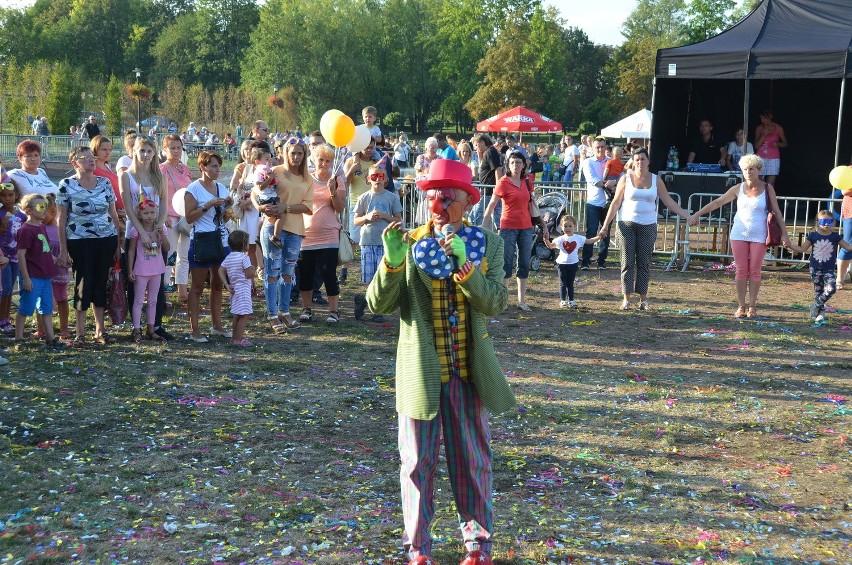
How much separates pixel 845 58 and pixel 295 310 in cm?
926

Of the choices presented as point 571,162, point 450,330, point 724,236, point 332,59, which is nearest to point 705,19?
point 332,59

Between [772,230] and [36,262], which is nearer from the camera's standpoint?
[36,262]

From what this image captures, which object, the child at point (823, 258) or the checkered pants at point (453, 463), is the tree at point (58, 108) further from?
the checkered pants at point (453, 463)

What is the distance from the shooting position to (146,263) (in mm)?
9078

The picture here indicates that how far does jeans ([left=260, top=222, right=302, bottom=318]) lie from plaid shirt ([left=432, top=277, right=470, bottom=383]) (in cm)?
556

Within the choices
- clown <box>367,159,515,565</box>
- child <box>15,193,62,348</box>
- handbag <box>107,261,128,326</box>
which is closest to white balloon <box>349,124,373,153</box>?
handbag <box>107,261,128,326</box>

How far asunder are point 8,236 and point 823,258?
8.51m

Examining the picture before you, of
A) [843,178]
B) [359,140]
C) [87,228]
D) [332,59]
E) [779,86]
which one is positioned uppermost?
[332,59]

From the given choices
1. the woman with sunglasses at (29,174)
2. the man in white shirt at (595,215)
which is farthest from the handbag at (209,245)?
the man in white shirt at (595,215)

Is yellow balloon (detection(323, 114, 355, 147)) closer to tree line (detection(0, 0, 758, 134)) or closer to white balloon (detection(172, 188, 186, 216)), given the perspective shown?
white balloon (detection(172, 188, 186, 216))

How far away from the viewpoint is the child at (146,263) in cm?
900

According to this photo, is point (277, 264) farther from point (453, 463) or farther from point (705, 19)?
point (705, 19)

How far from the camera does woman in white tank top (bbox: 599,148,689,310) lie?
1119 cm

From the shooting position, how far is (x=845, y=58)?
1453 centimetres
